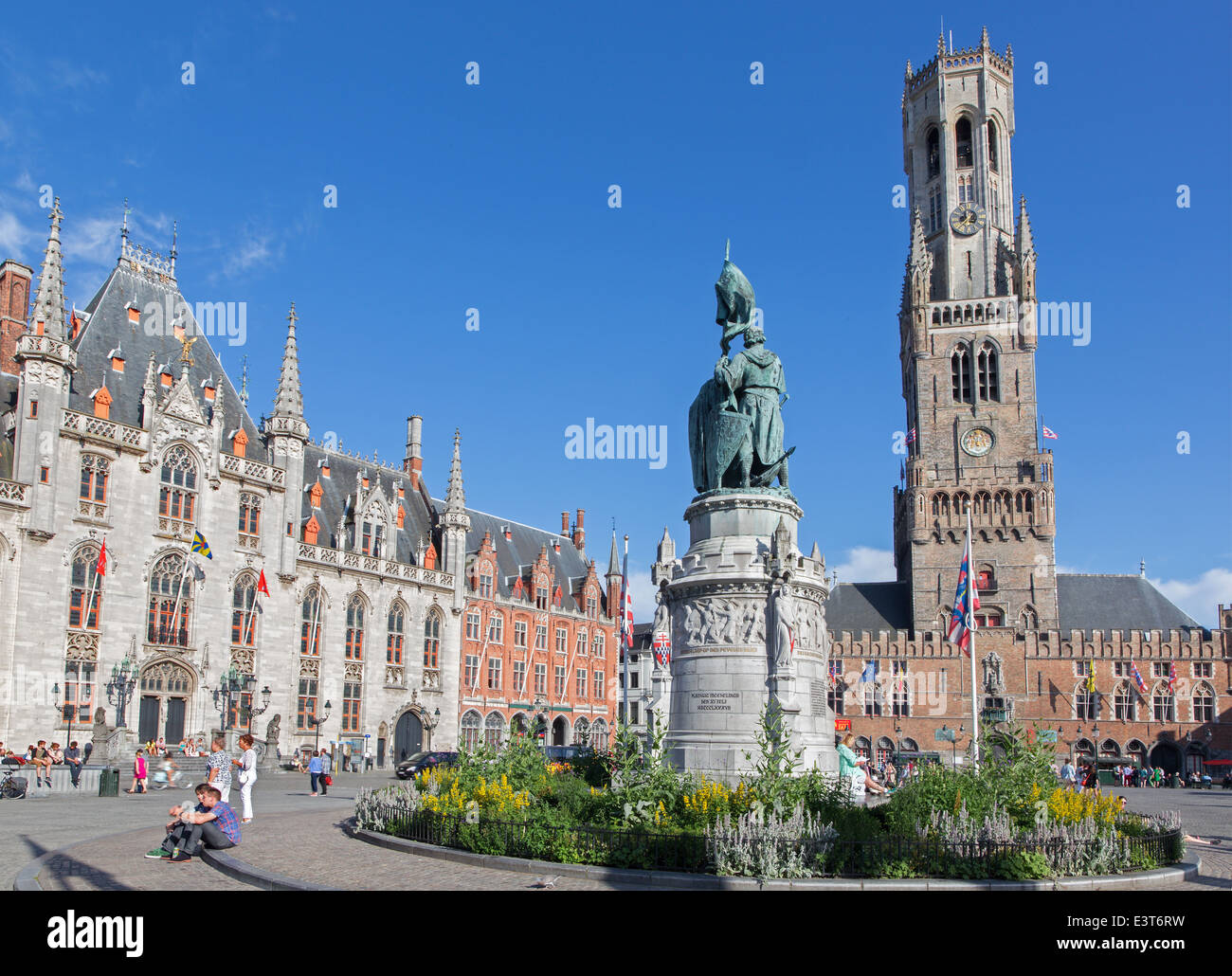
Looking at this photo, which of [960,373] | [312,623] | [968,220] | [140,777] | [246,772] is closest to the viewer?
[246,772]

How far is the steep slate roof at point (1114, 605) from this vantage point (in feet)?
256

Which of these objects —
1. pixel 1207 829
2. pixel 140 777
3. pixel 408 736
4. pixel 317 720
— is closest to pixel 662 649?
pixel 1207 829

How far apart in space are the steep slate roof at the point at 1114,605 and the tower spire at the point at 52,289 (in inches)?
2703

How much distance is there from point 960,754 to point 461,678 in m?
36.0

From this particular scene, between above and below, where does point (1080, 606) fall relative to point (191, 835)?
above

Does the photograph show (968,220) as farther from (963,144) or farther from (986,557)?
(986,557)

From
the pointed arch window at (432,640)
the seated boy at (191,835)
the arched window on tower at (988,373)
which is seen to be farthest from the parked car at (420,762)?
the arched window on tower at (988,373)

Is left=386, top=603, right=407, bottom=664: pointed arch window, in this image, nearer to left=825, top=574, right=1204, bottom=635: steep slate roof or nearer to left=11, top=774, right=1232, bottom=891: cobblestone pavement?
left=11, top=774, right=1232, bottom=891: cobblestone pavement

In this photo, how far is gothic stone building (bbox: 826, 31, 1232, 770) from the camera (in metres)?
73.3

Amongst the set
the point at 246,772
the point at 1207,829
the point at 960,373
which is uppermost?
the point at 960,373

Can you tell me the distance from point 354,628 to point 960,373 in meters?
53.5

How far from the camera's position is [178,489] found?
151 ft

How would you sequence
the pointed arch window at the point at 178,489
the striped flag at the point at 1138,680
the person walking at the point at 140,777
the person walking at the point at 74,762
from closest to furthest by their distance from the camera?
the person walking at the point at 74,762 → the person walking at the point at 140,777 → the pointed arch window at the point at 178,489 → the striped flag at the point at 1138,680

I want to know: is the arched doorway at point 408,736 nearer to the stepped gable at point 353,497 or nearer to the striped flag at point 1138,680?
the stepped gable at point 353,497
